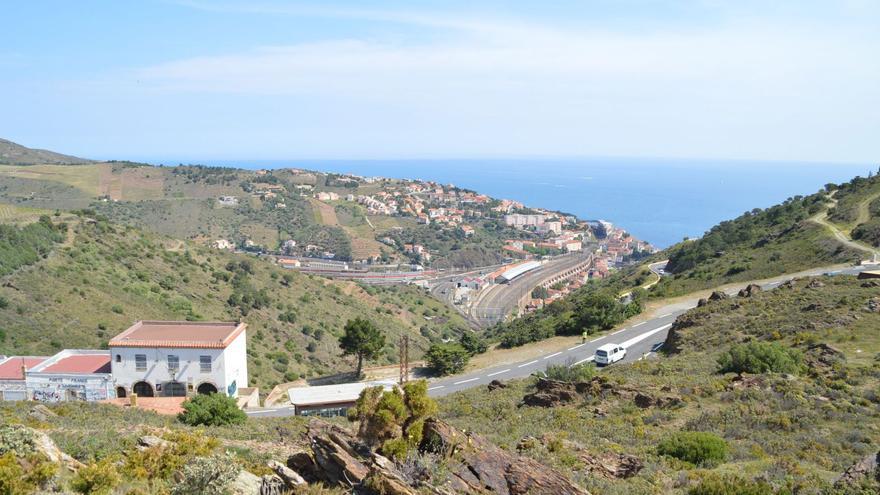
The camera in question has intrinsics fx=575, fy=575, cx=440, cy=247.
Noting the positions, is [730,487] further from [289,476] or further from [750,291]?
[750,291]

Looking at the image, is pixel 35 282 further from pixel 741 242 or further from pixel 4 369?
pixel 741 242

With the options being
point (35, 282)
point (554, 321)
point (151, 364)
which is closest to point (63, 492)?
point (151, 364)

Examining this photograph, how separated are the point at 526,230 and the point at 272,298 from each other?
3856 inches

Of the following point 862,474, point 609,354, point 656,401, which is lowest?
point 609,354

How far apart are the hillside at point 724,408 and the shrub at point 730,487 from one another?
39 mm

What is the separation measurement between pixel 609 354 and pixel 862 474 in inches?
560

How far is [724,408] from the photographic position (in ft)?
44.7

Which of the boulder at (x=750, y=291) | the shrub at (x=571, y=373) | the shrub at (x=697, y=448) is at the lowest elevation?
the shrub at (x=571, y=373)

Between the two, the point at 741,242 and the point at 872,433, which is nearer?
the point at 872,433

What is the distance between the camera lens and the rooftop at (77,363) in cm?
2145

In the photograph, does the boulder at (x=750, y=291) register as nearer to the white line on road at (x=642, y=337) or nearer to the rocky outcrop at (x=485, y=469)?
the white line on road at (x=642, y=337)

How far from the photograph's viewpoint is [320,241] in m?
99.9

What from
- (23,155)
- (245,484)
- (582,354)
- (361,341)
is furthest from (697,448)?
(23,155)

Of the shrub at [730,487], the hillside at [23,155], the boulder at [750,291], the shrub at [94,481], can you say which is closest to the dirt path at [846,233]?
the boulder at [750,291]
